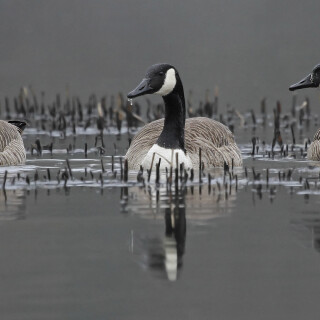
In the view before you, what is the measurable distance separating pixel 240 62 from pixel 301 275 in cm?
2720

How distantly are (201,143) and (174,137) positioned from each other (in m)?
0.61

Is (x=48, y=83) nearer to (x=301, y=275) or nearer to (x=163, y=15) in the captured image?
(x=163, y=15)

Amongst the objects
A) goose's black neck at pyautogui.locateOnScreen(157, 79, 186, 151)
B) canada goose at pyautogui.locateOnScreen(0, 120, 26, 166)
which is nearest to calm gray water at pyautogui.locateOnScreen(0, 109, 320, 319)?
goose's black neck at pyautogui.locateOnScreen(157, 79, 186, 151)

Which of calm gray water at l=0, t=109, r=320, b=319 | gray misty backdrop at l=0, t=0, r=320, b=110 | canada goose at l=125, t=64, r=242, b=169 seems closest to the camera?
calm gray water at l=0, t=109, r=320, b=319

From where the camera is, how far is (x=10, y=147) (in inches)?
528

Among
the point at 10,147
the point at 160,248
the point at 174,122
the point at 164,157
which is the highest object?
the point at 174,122

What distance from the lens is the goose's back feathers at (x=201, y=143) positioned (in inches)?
505

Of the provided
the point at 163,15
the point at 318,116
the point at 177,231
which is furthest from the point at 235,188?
the point at 163,15

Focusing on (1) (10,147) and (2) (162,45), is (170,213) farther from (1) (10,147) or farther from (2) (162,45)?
(2) (162,45)

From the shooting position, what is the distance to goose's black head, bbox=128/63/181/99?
1248 centimetres

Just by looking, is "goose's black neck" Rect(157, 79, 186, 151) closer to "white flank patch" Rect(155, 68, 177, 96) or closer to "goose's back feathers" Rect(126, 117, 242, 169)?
"white flank patch" Rect(155, 68, 177, 96)

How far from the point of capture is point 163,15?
137ft

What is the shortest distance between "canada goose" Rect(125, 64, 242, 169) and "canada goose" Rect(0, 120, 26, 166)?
135cm

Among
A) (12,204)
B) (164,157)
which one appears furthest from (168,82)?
(12,204)
